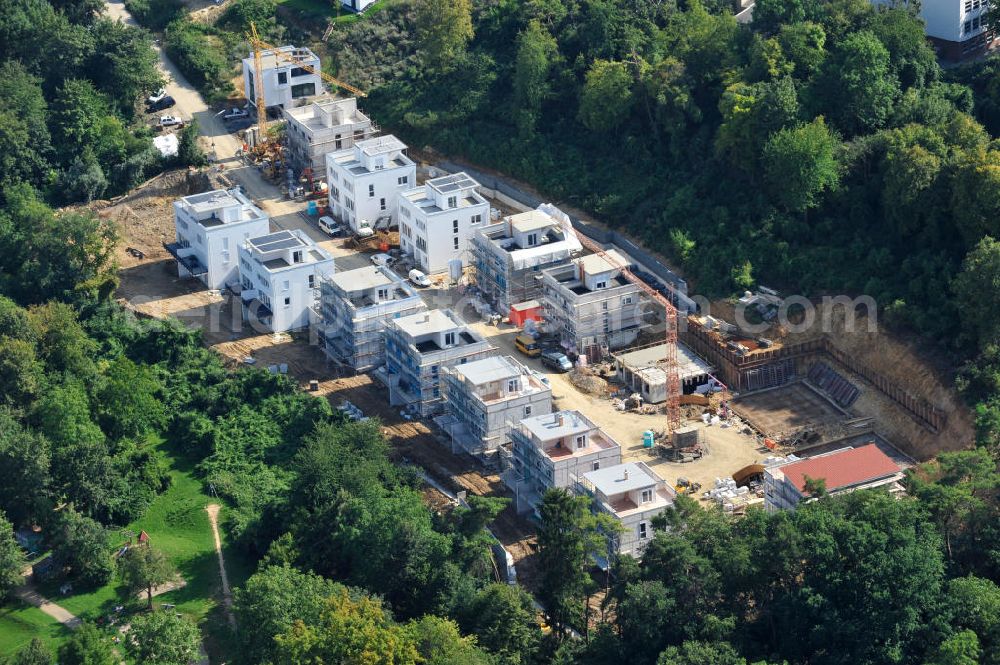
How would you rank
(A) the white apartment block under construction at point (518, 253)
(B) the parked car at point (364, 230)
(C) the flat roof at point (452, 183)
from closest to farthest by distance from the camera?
1. (A) the white apartment block under construction at point (518, 253)
2. (C) the flat roof at point (452, 183)
3. (B) the parked car at point (364, 230)

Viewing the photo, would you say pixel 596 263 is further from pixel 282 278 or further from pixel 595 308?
pixel 282 278

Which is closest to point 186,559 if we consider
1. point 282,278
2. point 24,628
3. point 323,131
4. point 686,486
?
point 24,628

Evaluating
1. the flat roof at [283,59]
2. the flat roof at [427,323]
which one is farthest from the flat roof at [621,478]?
the flat roof at [283,59]

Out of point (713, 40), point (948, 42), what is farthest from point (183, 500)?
point (948, 42)

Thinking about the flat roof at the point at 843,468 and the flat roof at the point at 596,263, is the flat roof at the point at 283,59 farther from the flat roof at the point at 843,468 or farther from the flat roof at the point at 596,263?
the flat roof at the point at 843,468

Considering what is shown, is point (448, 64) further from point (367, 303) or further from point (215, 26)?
point (367, 303)

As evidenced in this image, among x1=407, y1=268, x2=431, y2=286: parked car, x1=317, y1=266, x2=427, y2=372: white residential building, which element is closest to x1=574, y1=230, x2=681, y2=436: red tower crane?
x1=317, y1=266, x2=427, y2=372: white residential building

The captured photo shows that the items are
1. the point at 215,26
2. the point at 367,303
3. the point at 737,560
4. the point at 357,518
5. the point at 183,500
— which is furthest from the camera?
the point at 215,26
